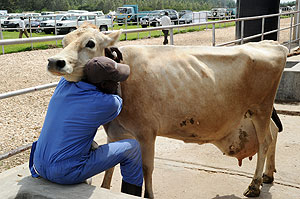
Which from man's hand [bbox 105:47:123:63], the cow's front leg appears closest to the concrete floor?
the cow's front leg

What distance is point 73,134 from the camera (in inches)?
98.0

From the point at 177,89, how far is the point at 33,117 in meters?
4.21

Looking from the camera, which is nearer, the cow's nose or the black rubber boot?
the cow's nose

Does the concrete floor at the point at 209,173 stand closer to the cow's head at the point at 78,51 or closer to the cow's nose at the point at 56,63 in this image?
the cow's head at the point at 78,51

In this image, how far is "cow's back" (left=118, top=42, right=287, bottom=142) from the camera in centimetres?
317

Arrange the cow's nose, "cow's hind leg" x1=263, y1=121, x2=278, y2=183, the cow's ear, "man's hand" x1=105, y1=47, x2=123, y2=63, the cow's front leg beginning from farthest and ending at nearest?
"cow's hind leg" x1=263, y1=121, x2=278, y2=183
the cow's front leg
"man's hand" x1=105, y1=47, x2=123, y2=63
the cow's ear
the cow's nose

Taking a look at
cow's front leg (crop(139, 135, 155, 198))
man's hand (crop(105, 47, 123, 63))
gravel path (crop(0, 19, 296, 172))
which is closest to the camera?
man's hand (crop(105, 47, 123, 63))

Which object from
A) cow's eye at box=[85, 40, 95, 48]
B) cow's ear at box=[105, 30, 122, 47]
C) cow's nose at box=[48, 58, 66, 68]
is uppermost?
cow's ear at box=[105, 30, 122, 47]

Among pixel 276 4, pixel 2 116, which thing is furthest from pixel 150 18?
pixel 2 116

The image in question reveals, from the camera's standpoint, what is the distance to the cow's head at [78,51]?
2463 mm

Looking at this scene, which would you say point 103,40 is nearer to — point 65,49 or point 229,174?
point 65,49

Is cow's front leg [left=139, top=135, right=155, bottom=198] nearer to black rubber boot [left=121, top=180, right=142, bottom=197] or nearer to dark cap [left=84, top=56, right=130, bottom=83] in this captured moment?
black rubber boot [left=121, top=180, right=142, bottom=197]

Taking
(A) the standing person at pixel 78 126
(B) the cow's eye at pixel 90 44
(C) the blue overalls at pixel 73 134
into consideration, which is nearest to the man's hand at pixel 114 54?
(B) the cow's eye at pixel 90 44

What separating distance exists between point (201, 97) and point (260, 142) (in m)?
0.86
